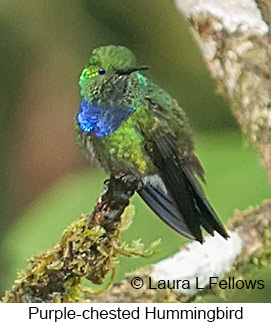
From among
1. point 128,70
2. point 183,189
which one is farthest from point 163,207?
point 128,70

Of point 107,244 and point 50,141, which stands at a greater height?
point 50,141

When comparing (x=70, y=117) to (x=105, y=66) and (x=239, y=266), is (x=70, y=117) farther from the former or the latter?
(x=239, y=266)
